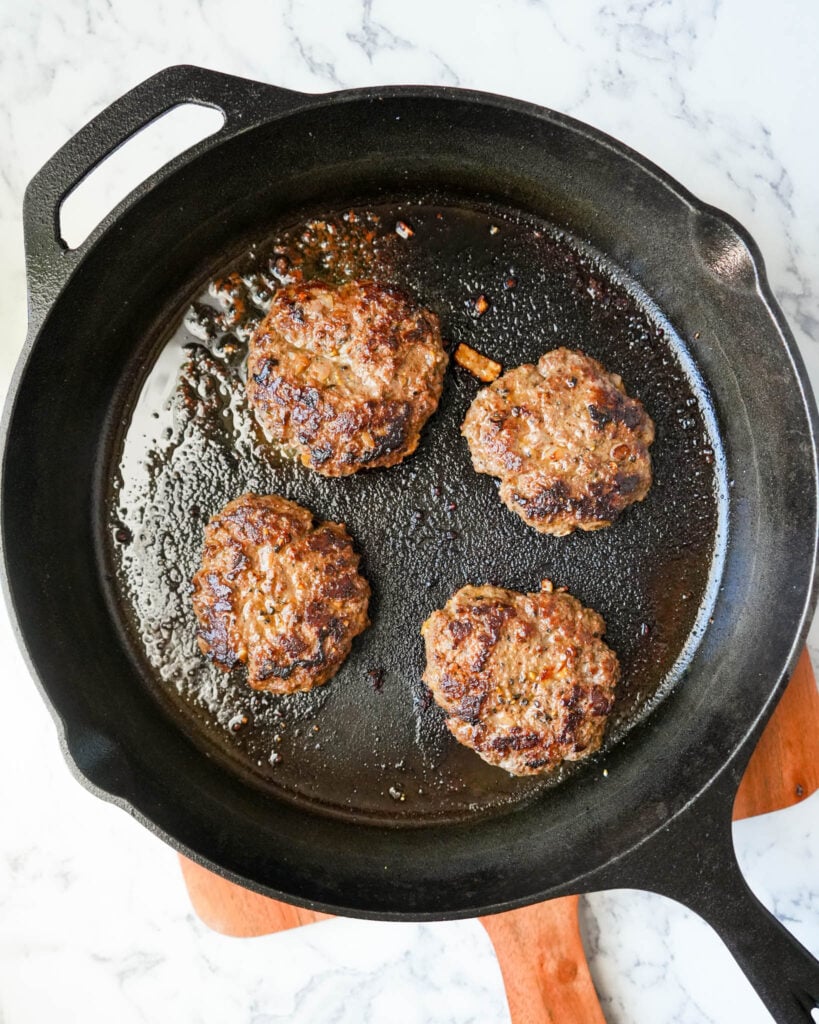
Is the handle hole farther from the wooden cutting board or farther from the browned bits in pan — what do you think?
the wooden cutting board

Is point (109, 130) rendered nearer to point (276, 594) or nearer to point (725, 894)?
point (276, 594)

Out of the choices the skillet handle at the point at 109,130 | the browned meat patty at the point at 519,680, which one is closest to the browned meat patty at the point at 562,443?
the browned meat patty at the point at 519,680

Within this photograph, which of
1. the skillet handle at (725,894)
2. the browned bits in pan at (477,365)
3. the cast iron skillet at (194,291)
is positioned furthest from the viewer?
the browned bits in pan at (477,365)

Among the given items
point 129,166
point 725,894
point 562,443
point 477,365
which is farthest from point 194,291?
point 725,894

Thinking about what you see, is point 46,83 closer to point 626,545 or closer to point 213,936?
point 626,545

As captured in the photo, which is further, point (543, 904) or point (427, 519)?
point (427, 519)

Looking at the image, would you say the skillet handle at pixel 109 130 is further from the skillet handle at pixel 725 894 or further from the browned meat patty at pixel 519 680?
the skillet handle at pixel 725 894

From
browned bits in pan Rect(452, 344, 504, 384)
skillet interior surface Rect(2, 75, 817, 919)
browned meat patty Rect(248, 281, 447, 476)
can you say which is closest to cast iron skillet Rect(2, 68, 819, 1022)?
skillet interior surface Rect(2, 75, 817, 919)
